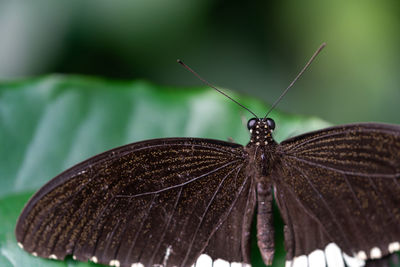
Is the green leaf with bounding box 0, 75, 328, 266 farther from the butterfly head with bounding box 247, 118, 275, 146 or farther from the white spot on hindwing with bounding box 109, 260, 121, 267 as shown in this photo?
the white spot on hindwing with bounding box 109, 260, 121, 267

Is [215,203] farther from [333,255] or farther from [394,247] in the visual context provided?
[394,247]

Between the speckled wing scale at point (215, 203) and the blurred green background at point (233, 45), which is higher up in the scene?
the blurred green background at point (233, 45)

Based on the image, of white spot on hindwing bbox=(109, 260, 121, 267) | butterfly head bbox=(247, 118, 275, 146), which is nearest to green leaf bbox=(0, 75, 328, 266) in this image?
butterfly head bbox=(247, 118, 275, 146)

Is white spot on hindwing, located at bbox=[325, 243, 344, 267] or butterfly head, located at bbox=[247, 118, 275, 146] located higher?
butterfly head, located at bbox=[247, 118, 275, 146]

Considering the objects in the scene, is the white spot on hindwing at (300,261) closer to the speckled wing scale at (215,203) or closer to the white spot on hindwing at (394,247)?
the speckled wing scale at (215,203)

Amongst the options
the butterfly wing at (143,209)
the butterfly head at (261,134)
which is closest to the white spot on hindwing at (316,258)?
the butterfly wing at (143,209)

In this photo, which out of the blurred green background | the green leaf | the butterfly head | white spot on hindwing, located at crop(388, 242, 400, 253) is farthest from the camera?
the blurred green background

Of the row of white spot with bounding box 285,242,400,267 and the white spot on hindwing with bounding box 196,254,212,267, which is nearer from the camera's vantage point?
the row of white spot with bounding box 285,242,400,267

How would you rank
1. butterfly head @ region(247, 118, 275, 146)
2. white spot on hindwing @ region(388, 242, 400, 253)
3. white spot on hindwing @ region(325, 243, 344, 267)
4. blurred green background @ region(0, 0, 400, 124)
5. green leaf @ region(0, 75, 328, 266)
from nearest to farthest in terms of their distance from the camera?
white spot on hindwing @ region(388, 242, 400, 253)
white spot on hindwing @ region(325, 243, 344, 267)
butterfly head @ region(247, 118, 275, 146)
green leaf @ region(0, 75, 328, 266)
blurred green background @ region(0, 0, 400, 124)

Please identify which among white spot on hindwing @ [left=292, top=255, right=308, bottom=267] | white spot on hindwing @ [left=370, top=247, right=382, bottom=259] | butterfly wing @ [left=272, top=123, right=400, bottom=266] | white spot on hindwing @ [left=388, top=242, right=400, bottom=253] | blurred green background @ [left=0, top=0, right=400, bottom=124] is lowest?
white spot on hindwing @ [left=292, top=255, right=308, bottom=267]
